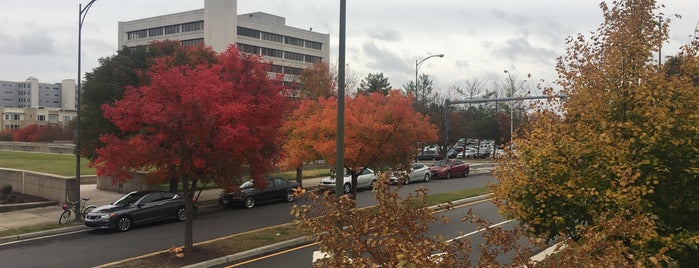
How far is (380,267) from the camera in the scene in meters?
3.88

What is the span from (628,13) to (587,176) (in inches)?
100

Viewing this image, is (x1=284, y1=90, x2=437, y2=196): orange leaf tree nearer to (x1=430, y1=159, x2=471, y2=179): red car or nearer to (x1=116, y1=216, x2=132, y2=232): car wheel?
(x1=116, y1=216, x2=132, y2=232): car wheel

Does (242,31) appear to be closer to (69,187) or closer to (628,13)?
(69,187)

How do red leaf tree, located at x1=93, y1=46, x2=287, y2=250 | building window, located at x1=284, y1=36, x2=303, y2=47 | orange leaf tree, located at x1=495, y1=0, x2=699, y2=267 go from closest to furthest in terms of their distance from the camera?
1. orange leaf tree, located at x1=495, y1=0, x2=699, y2=267
2. red leaf tree, located at x1=93, y1=46, x2=287, y2=250
3. building window, located at x1=284, y1=36, x2=303, y2=47

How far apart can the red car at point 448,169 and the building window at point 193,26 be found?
204 feet

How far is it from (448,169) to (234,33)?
59.6 meters

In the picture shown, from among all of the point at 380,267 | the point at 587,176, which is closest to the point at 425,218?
the point at 380,267

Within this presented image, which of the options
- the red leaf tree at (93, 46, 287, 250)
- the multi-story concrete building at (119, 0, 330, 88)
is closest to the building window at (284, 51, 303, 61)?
the multi-story concrete building at (119, 0, 330, 88)

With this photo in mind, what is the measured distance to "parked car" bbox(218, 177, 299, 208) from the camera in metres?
21.9

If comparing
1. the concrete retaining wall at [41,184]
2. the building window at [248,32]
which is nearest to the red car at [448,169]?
the concrete retaining wall at [41,184]

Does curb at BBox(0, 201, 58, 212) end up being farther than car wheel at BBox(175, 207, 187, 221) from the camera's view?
Yes

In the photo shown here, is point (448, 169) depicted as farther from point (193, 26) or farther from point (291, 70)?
point (193, 26)

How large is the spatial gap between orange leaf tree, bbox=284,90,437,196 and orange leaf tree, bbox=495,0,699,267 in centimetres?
939

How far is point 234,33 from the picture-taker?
283 ft
